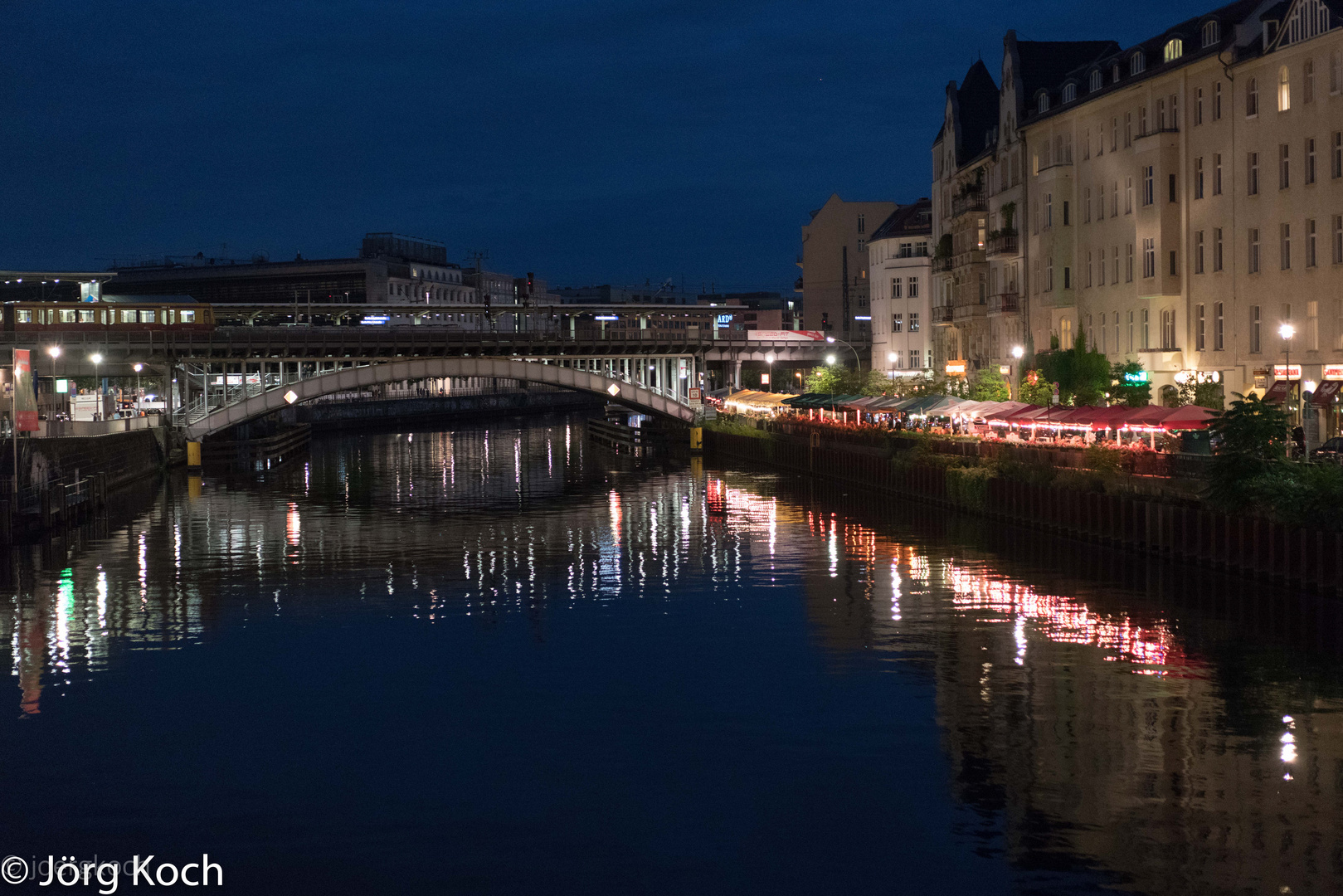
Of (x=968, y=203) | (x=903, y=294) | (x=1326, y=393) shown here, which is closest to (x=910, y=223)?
(x=903, y=294)

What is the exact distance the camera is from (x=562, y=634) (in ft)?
123

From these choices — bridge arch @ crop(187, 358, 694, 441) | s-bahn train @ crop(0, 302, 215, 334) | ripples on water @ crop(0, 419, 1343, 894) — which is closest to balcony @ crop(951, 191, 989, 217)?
bridge arch @ crop(187, 358, 694, 441)

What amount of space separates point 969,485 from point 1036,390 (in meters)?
20.9

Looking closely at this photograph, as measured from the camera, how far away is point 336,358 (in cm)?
10438

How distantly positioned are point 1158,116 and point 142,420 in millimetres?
64972

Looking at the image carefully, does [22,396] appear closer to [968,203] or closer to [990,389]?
[990,389]

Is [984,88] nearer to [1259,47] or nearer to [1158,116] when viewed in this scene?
[1158,116]

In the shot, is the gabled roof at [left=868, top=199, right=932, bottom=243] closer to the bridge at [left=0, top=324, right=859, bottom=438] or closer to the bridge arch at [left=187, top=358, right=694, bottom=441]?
the bridge at [left=0, top=324, right=859, bottom=438]

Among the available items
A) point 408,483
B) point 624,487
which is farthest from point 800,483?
point 408,483

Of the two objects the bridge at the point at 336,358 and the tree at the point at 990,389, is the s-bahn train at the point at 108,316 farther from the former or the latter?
the tree at the point at 990,389

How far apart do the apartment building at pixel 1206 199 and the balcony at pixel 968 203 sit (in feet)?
39.8

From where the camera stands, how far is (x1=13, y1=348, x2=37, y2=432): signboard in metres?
58.5

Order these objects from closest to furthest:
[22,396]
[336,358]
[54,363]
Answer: [22,396]
[54,363]
[336,358]

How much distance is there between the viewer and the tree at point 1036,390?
81.4 m
